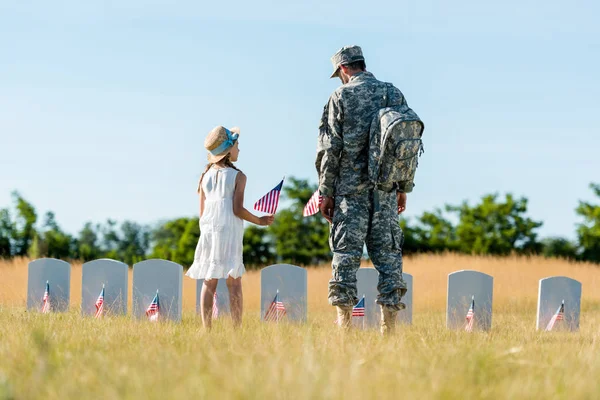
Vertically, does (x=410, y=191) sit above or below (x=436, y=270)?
above

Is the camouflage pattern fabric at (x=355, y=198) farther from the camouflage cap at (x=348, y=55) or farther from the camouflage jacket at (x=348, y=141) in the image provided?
the camouflage cap at (x=348, y=55)

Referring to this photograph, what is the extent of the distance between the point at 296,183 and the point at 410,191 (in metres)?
30.7

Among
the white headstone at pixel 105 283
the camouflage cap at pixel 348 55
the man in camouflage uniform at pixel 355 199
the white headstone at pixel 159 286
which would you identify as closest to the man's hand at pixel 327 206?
the man in camouflage uniform at pixel 355 199

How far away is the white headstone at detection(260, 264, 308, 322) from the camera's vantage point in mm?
8422

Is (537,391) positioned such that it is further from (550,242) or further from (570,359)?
(550,242)

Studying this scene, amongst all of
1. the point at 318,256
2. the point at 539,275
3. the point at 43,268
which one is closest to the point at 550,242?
the point at 318,256

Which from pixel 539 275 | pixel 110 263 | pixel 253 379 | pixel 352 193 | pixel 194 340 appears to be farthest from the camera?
pixel 539 275

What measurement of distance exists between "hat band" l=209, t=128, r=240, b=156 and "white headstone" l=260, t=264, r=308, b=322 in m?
2.50

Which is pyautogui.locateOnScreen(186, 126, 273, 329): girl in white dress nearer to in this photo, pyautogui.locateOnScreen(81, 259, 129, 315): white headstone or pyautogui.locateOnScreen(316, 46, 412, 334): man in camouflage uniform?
pyautogui.locateOnScreen(316, 46, 412, 334): man in camouflage uniform

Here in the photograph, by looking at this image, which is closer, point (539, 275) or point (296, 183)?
point (539, 275)

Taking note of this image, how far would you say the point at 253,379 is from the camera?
3.07 meters

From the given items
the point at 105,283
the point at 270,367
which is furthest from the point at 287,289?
the point at 270,367

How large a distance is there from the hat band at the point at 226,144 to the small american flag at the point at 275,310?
2.76m

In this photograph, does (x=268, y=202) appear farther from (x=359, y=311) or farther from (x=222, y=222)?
(x=359, y=311)
